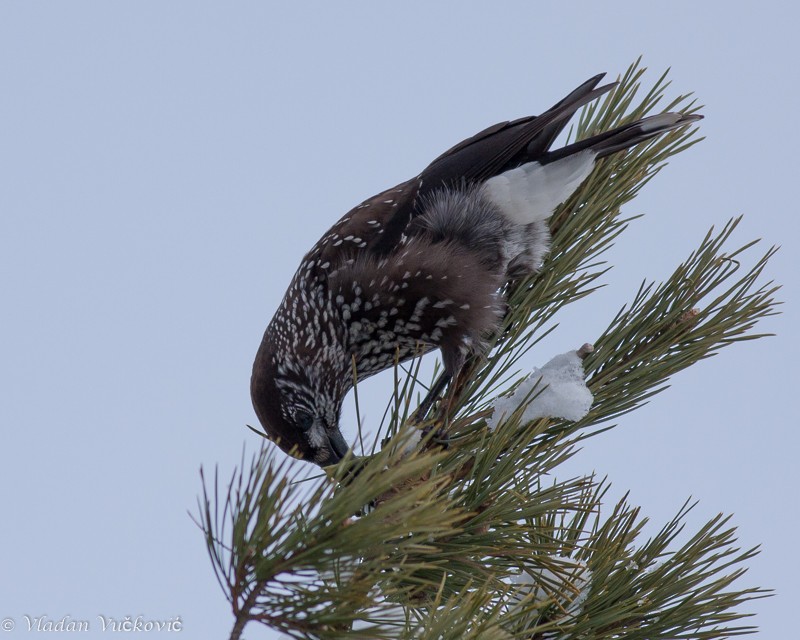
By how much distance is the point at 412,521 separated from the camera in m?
1.24

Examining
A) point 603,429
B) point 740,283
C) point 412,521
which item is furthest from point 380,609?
point 740,283

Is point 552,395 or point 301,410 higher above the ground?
point 301,410

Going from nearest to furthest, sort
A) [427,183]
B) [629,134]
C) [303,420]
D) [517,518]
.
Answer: [517,518] → [629,134] → [303,420] → [427,183]

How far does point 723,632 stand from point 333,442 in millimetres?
1718

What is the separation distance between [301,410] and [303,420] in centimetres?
4

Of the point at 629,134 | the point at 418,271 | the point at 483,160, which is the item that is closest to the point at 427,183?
the point at 483,160

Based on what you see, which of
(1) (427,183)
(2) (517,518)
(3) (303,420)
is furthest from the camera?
(1) (427,183)

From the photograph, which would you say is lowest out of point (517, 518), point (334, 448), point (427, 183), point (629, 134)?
point (517, 518)

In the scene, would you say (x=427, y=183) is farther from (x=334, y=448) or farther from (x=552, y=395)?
(x=552, y=395)

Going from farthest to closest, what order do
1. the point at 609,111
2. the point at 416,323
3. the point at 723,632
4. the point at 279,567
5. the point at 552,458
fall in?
the point at 416,323 < the point at 609,111 < the point at 552,458 < the point at 723,632 < the point at 279,567

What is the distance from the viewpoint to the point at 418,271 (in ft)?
10.3

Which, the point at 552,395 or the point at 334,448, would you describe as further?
Answer: the point at 334,448

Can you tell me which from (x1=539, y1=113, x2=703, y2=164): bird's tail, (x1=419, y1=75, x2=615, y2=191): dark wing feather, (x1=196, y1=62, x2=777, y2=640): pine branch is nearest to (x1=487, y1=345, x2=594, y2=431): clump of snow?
(x1=196, y1=62, x2=777, y2=640): pine branch

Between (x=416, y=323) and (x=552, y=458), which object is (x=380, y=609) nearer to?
(x=552, y=458)
